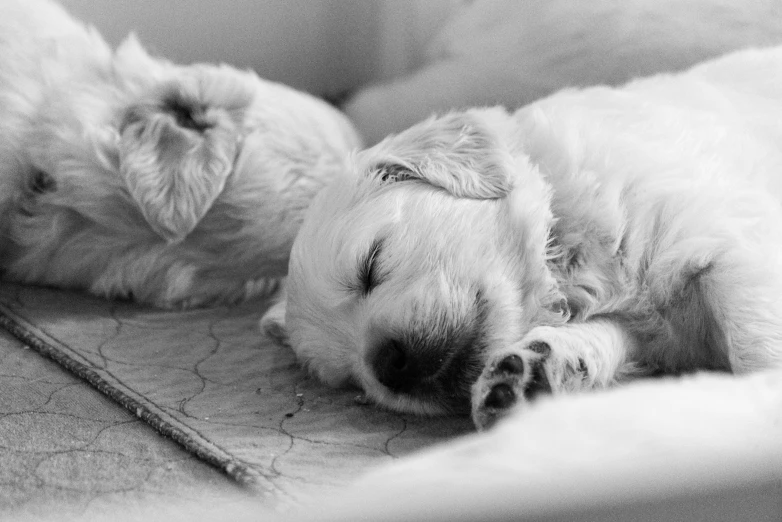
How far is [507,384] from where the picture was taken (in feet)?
4.89

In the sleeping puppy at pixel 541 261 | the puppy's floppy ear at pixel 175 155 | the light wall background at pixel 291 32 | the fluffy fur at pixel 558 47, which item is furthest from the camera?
the light wall background at pixel 291 32

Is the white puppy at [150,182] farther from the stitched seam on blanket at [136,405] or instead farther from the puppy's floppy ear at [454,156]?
the puppy's floppy ear at [454,156]

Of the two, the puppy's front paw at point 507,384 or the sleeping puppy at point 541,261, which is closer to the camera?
the puppy's front paw at point 507,384

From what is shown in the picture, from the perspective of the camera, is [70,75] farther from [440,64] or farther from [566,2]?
[566,2]

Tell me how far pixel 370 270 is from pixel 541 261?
36cm

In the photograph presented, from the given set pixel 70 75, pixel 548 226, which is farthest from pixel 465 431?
pixel 70 75

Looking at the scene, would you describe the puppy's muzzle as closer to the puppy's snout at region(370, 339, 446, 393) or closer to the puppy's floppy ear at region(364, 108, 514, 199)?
the puppy's snout at region(370, 339, 446, 393)

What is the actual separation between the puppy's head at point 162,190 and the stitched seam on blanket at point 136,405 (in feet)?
0.97

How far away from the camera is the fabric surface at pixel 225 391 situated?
149 centimetres

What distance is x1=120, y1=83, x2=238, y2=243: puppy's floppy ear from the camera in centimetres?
236

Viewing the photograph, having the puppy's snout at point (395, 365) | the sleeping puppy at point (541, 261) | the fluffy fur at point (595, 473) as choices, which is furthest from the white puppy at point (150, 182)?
the fluffy fur at point (595, 473)

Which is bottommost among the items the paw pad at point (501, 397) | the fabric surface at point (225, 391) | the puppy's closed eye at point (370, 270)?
the fabric surface at point (225, 391)

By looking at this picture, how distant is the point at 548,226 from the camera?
1807 mm

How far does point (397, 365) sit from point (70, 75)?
63.2 inches
